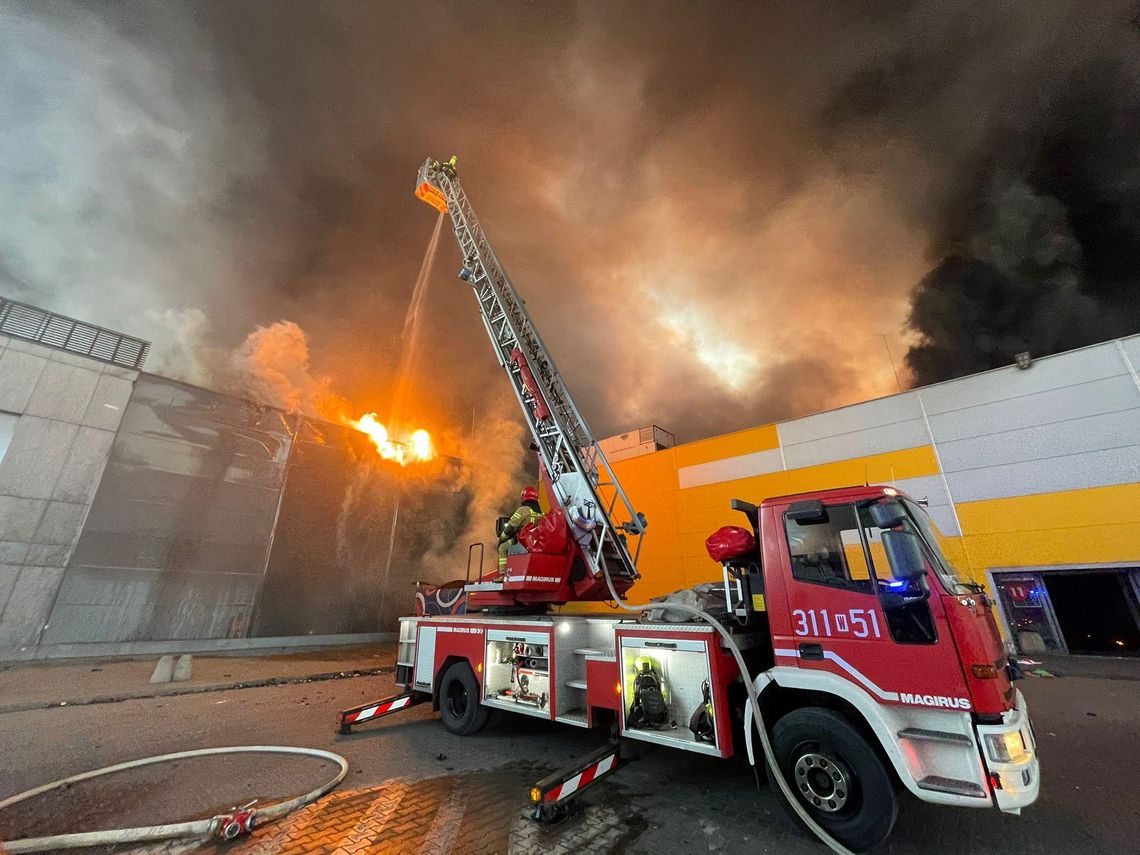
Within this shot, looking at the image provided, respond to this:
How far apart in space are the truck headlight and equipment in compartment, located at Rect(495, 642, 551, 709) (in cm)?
401

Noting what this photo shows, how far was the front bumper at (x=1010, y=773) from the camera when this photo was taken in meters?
2.82

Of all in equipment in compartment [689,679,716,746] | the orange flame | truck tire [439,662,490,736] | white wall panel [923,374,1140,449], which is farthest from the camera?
the orange flame

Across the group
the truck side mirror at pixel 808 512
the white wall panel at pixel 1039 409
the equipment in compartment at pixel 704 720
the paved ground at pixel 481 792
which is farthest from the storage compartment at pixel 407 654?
the white wall panel at pixel 1039 409

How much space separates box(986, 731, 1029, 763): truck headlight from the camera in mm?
2930

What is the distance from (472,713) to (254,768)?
2.56 metres

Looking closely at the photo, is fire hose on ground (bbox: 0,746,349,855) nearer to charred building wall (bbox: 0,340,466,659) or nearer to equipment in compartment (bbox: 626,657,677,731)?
equipment in compartment (bbox: 626,657,677,731)

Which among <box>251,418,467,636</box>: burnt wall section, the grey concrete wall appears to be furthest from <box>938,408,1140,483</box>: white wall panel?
the grey concrete wall

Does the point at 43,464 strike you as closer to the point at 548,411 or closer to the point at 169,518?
the point at 169,518

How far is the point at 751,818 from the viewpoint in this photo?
150 inches

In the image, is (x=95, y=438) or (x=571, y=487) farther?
(x=95, y=438)

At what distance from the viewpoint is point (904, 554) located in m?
3.29

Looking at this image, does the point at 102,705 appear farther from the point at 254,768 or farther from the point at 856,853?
the point at 856,853

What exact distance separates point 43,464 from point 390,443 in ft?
36.0

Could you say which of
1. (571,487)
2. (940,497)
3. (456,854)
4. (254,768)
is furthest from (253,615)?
(940,497)
